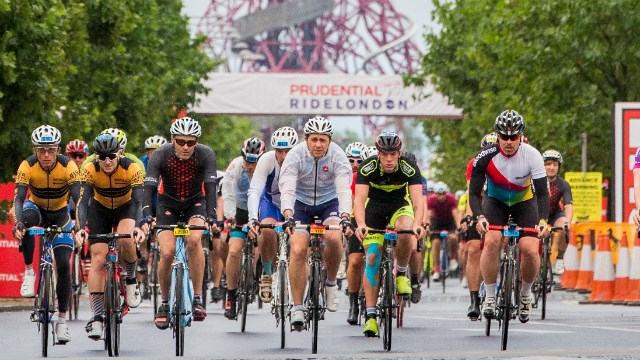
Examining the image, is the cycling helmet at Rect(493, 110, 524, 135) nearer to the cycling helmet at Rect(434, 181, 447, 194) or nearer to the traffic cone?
the traffic cone

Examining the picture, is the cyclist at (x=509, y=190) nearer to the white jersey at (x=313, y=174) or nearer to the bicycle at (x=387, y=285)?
the bicycle at (x=387, y=285)

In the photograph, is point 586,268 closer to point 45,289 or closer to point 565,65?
point 565,65

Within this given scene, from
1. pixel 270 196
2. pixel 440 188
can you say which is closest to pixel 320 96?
pixel 440 188

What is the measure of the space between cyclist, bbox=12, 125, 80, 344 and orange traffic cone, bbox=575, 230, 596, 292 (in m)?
12.8

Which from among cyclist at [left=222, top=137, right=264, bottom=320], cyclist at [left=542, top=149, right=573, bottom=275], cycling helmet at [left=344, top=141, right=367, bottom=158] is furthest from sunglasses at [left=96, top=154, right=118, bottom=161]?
cycling helmet at [left=344, top=141, right=367, bottom=158]

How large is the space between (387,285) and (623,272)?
10.7 meters

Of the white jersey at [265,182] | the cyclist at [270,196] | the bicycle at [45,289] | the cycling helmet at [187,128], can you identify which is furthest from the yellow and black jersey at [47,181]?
the cyclist at [270,196]

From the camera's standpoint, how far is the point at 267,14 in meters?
160

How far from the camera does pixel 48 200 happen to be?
58.0 feet

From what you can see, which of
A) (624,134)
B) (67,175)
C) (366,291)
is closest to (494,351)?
(366,291)

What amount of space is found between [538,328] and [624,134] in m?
9.56

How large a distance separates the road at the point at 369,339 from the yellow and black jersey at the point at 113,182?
1.32 metres

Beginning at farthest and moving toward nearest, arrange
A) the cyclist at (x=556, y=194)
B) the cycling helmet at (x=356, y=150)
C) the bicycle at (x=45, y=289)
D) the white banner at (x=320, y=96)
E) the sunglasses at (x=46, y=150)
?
the white banner at (x=320, y=96) < the cycling helmet at (x=356, y=150) < the cyclist at (x=556, y=194) < the sunglasses at (x=46, y=150) < the bicycle at (x=45, y=289)

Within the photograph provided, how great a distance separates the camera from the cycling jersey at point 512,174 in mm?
16562
